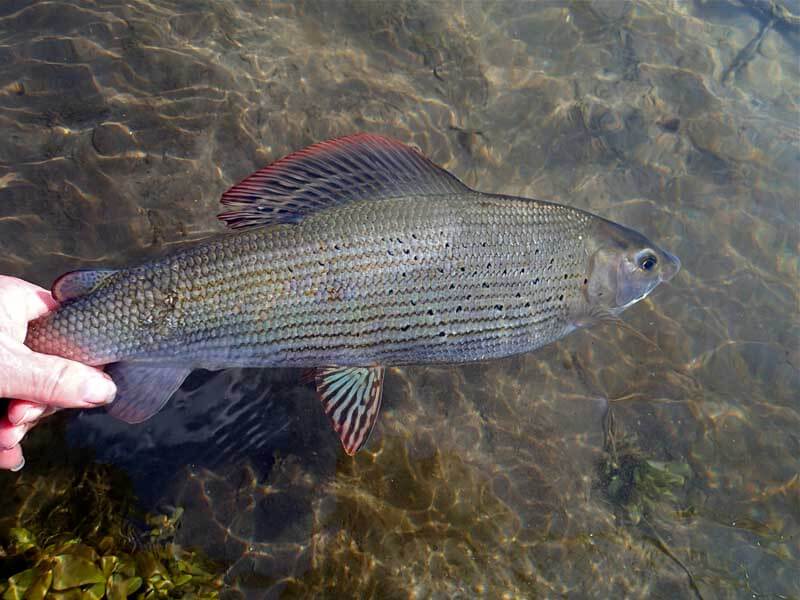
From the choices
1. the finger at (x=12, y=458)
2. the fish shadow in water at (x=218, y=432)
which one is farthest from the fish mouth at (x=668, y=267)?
the finger at (x=12, y=458)

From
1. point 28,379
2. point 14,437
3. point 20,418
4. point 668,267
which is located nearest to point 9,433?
point 14,437

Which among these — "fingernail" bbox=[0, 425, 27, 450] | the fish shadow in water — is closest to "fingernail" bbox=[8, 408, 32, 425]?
"fingernail" bbox=[0, 425, 27, 450]

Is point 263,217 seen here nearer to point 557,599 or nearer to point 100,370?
point 100,370

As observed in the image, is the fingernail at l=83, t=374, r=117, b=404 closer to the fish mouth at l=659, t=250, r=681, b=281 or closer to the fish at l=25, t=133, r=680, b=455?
the fish at l=25, t=133, r=680, b=455

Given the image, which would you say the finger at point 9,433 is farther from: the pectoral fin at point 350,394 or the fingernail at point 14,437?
the pectoral fin at point 350,394

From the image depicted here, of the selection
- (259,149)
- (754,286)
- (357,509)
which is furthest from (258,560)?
(754,286)

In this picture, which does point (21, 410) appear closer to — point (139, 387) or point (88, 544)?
point (139, 387)
